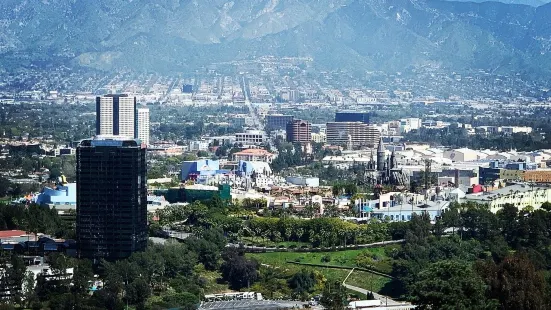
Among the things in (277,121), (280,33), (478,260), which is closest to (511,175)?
(478,260)

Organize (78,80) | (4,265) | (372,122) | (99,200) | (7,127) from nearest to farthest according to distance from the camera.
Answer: (4,265), (99,200), (7,127), (372,122), (78,80)

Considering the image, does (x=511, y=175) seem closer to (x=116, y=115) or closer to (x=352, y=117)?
(x=116, y=115)

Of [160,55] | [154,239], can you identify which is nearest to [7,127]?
[154,239]

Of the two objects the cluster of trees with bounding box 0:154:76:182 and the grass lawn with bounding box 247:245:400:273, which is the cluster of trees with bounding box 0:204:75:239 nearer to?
the grass lawn with bounding box 247:245:400:273

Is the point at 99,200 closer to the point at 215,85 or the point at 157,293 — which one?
the point at 157,293

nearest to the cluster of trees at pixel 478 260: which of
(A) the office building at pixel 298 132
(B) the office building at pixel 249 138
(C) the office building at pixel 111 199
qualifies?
(C) the office building at pixel 111 199

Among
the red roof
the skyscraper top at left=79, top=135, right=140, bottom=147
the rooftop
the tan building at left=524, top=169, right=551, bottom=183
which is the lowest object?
the red roof

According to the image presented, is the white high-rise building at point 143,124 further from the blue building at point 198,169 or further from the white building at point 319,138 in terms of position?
the blue building at point 198,169

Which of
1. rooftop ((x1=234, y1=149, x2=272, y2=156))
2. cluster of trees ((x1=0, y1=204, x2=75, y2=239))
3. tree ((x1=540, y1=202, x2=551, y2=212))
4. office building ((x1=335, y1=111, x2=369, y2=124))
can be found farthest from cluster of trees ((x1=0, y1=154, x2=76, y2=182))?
office building ((x1=335, y1=111, x2=369, y2=124))
